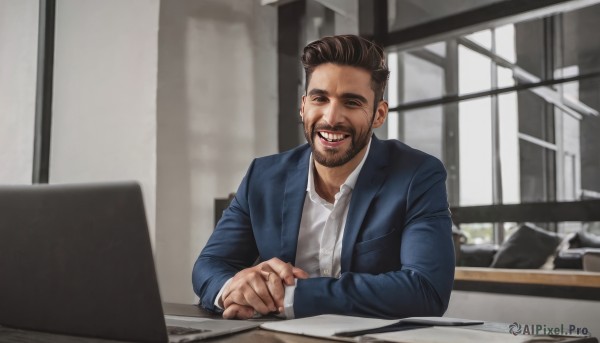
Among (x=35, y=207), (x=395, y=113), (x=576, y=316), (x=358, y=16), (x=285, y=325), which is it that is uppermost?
(x=358, y=16)

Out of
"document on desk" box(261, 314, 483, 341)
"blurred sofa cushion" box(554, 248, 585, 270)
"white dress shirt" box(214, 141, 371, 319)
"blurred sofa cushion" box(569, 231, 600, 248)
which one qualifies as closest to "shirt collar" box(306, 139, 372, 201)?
"white dress shirt" box(214, 141, 371, 319)

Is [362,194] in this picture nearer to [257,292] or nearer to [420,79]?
[257,292]

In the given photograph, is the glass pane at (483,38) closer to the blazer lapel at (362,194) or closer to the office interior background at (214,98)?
the office interior background at (214,98)

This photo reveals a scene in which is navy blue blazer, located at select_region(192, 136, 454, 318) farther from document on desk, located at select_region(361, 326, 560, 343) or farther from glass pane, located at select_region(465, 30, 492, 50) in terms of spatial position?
glass pane, located at select_region(465, 30, 492, 50)

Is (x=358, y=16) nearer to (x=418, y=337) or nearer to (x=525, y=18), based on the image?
(x=525, y=18)

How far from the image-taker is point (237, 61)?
4.68m

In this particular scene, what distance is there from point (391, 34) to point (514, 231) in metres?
1.63

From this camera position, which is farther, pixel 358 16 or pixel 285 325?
pixel 358 16

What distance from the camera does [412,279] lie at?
139 cm

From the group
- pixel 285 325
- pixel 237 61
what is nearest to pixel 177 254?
pixel 237 61

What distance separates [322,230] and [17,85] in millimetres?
3307

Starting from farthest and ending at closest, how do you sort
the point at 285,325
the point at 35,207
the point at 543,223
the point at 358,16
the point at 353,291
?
1. the point at 358,16
2. the point at 543,223
3. the point at 353,291
4. the point at 285,325
5. the point at 35,207

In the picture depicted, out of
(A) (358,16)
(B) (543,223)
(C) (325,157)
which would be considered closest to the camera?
(C) (325,157)

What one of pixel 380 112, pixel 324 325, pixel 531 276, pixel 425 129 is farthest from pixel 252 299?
pixel 425 129
